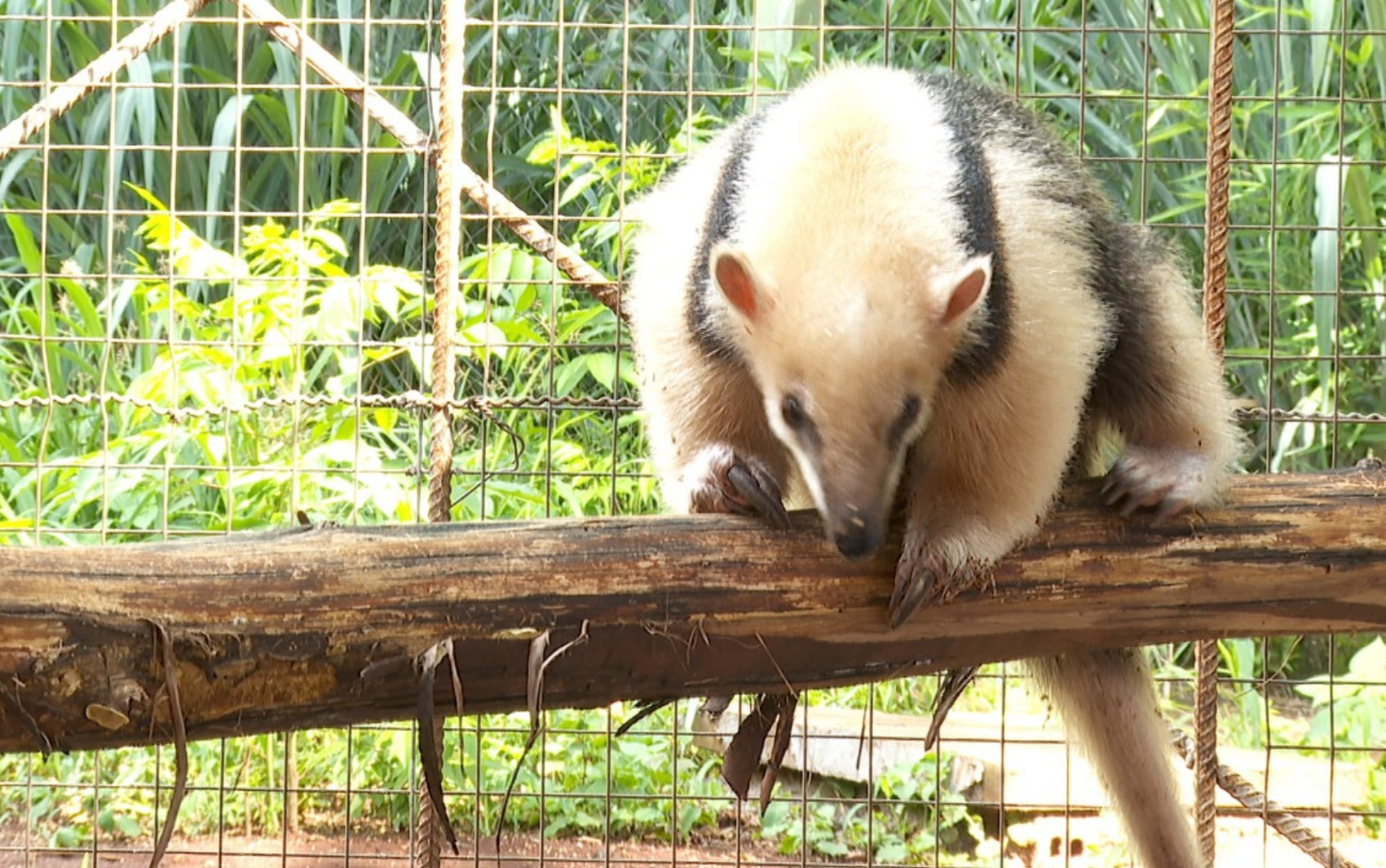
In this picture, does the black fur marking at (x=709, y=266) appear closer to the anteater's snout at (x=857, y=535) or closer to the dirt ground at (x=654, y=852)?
the anteater's snout at (x=857, y=535)

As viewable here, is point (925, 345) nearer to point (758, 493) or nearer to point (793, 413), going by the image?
point (793, 413)

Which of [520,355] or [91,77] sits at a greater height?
[91,77]

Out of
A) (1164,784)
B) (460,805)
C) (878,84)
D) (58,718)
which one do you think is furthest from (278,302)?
(1164,784)

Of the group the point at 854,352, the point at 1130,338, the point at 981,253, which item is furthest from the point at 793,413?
the point at 1130,338

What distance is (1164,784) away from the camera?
3086 millimetres

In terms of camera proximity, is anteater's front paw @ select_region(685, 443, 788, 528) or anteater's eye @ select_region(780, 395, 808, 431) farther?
anteater's front paw @ select_region(685, 443, 788, 528)

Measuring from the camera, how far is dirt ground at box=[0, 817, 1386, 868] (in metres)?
4.15

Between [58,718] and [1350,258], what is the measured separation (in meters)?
5.58

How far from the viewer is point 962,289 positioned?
94.7 inches

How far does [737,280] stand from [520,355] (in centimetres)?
262

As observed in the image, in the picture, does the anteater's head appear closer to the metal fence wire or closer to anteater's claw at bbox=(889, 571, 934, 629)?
anteater's claw at bbox=(889, 571, 934, 629)

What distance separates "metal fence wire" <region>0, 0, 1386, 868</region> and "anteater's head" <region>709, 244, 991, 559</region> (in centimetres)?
128

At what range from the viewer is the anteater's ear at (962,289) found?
2.40m

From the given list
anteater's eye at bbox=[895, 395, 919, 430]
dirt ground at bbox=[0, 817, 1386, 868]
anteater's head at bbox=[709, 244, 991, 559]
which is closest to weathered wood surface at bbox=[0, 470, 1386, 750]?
anteater's head at bbox=[709, 244, 991, 559]
